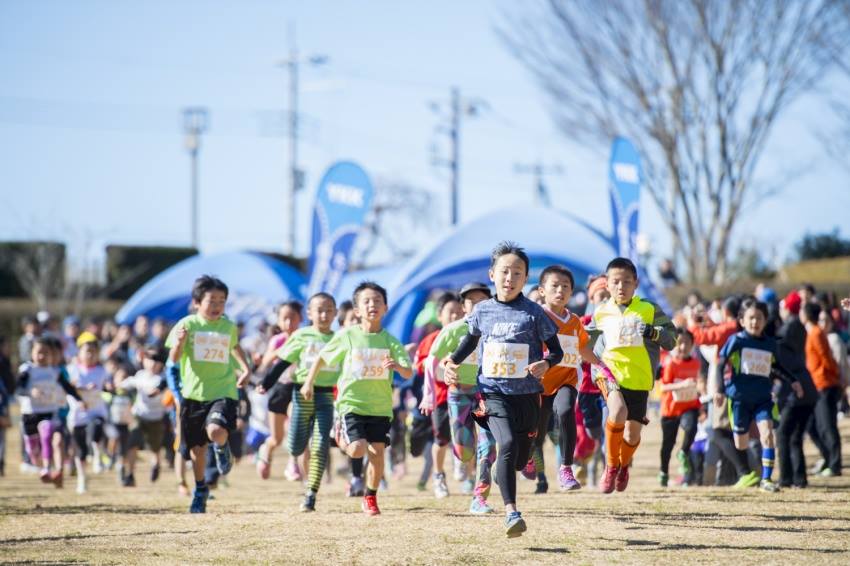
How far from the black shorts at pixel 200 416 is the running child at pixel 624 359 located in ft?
10.4

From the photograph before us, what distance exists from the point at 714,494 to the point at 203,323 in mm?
4803

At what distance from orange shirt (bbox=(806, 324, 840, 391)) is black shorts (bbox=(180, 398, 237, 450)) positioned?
6.19 m

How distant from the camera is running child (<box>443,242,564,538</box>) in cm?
784

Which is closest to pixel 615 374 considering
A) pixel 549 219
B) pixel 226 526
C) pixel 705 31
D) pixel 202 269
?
pixel 226 526

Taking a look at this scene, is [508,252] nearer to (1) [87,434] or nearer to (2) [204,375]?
(2) [204,375]

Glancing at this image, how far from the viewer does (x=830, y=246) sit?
29.2 meters

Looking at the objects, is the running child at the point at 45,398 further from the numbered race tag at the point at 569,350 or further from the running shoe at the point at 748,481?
the running shoe at the point at 748,481

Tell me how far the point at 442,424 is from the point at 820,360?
426 centimetres

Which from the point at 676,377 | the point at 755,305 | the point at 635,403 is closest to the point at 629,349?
the point at 635,403

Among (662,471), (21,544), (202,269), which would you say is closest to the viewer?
(21,544)

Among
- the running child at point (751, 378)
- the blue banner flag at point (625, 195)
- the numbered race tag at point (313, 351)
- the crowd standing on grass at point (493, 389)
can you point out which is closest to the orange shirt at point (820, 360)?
the crowd standing on grass at point (493, 389)

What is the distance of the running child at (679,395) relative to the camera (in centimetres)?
1197

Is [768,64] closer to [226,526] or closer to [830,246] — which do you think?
[830,246]

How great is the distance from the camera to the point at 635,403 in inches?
355
